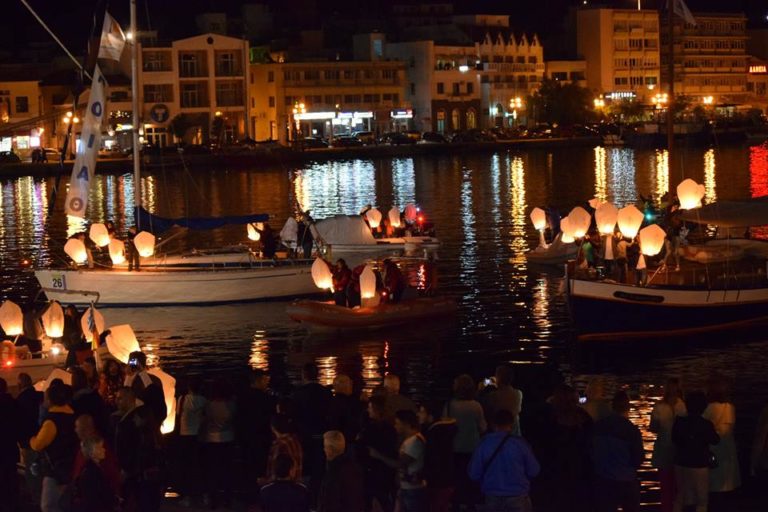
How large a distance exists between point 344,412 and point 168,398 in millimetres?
2755

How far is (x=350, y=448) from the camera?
11.8m

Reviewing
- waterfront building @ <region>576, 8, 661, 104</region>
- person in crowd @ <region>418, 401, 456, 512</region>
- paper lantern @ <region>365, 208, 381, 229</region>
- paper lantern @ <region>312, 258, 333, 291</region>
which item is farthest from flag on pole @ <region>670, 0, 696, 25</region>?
waterfront building @ <region>576, 8, 661, 104</region>

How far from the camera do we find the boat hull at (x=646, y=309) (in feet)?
85.6

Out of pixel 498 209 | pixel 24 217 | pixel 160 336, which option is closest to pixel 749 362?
pixel 160 336

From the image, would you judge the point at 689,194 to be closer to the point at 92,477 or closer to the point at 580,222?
the point at 580,222

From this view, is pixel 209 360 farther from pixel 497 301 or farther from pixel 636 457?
pixel 636 457

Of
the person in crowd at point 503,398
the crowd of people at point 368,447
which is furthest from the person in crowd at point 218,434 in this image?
the person in crowd at point 503,398

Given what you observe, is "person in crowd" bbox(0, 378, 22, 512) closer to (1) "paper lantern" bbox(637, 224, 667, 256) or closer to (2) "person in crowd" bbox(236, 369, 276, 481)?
(2) "person in crowd" bbox(236, 369, 276, 481)

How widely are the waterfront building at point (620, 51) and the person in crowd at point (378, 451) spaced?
5548 inches

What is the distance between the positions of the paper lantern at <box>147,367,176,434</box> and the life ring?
22.7 feet

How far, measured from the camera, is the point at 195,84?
113 meters

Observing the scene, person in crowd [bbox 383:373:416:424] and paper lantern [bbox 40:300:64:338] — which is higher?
person in crowd [bbox 383:373:416:424]

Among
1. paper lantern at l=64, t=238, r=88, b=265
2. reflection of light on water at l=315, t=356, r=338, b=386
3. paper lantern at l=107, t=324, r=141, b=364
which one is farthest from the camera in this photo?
paper lantern at l=64, t=238, r=88, b=265

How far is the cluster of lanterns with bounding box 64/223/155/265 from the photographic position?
106 ft
